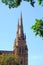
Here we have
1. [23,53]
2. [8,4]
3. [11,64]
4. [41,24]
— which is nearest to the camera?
[8,4]

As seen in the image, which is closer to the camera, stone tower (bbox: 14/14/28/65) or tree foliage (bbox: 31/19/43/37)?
tree foliage (bbox: 31/19/43/37)

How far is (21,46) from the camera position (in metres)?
119

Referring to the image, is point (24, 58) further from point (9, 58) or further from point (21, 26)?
point (9, 58)

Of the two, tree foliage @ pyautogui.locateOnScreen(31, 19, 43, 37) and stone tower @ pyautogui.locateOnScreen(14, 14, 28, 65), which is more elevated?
tree foliage @ pyautogui.locateOnScreen(31, 19, 43, 37)

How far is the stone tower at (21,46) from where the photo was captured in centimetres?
11856

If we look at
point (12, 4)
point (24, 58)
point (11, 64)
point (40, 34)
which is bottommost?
point (24, 58)

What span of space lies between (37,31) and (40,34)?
33cm

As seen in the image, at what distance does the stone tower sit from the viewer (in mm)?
118562

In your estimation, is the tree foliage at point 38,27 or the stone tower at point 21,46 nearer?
the tree foliage at point 38,27

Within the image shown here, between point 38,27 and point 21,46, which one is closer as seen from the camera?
point 38,27

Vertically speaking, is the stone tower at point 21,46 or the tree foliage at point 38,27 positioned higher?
the tree foliage at point 38,27

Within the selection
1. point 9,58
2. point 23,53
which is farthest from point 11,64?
point 23,53

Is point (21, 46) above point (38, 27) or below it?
below

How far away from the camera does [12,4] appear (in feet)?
66.5
